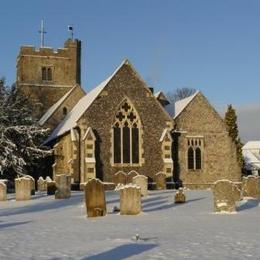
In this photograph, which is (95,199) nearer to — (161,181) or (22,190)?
(22,190)

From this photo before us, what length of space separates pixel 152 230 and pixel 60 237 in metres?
2.31

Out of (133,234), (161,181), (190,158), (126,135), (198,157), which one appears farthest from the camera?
(198,157)

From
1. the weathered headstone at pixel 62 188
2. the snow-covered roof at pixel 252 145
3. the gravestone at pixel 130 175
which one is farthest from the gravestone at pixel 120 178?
the snow-covered roof at pixel 252 145

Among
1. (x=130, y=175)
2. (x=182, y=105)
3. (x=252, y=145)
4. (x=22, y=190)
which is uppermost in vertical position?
(x=252, y=145)

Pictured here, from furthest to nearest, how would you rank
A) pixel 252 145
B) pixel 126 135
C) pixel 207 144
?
pixel 252 145
pixel 207 144
pixel 126 135

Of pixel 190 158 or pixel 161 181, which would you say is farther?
pixel 190 158

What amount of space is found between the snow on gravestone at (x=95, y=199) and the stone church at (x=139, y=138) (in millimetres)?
15406

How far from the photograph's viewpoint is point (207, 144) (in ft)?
121

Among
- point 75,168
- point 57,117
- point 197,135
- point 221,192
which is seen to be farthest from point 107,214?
point 57,117

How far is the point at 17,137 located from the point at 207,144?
13111 mm

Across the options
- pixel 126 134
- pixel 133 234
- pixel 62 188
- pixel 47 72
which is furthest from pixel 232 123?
pixel 133 234

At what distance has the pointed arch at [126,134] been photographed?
33875mm

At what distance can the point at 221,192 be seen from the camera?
1686cm

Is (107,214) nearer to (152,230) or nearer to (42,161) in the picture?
(152,230)
